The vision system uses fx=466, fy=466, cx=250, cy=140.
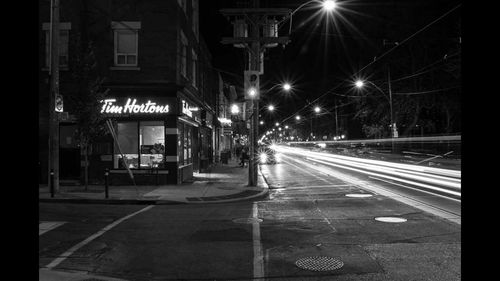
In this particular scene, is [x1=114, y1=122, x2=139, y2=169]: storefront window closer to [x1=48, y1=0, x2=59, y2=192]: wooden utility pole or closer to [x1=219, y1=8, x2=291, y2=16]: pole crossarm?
[x1=48, y1=0, x2=59, y2=192]: wooden utility pole

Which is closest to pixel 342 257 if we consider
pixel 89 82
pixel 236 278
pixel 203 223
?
pixel 236 278

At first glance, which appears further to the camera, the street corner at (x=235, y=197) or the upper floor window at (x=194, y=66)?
the upper floor window at (x=194, y=66)

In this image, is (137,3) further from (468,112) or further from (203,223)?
(468,112)

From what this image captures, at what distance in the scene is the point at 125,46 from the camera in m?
21.2

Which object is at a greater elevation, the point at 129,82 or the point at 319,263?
the point at 129,82

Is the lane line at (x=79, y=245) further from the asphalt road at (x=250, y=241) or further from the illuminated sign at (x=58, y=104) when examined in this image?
the illuminated sign at (x=58, y=104)

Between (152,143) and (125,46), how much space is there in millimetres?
4587

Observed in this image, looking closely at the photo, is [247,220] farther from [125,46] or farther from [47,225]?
[125,46]

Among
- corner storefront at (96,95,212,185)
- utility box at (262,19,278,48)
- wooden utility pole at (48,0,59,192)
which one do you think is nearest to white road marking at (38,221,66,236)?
wooden utility pole at (48,0,59,192)

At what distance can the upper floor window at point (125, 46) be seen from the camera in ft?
69.3

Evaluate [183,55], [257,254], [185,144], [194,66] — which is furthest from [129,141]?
[257,254]

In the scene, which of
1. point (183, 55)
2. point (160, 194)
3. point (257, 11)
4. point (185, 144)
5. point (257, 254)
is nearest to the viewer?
point (257, 254)

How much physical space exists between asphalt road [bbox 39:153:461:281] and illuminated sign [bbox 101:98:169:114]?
7120 millimetres

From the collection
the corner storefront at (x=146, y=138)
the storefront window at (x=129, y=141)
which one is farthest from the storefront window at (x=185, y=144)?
the storefront window at (x=129, y=141)
